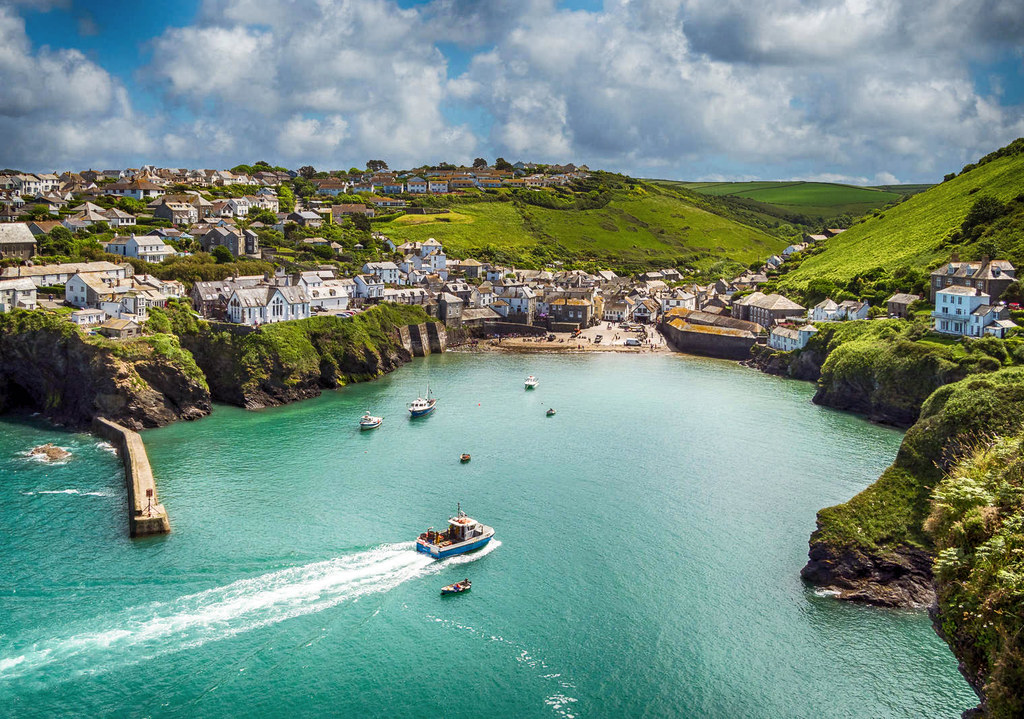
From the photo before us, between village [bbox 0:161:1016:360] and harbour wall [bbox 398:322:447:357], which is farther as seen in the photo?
harbour wall [bbox 398:322:447:357]

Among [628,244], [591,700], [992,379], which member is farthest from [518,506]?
[628,244]

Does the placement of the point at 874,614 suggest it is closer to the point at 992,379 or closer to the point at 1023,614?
the point at 1023,614

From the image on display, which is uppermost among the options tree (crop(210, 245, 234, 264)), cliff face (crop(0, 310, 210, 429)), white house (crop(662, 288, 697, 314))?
tree (crop(210, 245, 234, 264))

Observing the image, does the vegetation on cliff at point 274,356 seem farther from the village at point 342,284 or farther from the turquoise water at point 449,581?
the turquoise water at point 449,581

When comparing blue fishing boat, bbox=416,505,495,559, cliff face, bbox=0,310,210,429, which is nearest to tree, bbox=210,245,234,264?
cliff face, bbox=0,310,210,429

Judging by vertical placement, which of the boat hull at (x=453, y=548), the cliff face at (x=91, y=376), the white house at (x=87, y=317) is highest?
the white house at (x=87, y=317)

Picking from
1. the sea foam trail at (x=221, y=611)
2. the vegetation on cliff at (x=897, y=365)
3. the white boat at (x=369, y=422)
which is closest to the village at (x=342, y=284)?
the vegetation on cliff at (x=897, y=365)

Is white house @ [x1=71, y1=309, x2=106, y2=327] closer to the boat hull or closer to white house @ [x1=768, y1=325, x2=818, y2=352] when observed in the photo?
the boat hull

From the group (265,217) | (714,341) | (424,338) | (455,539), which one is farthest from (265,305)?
(265,217)
